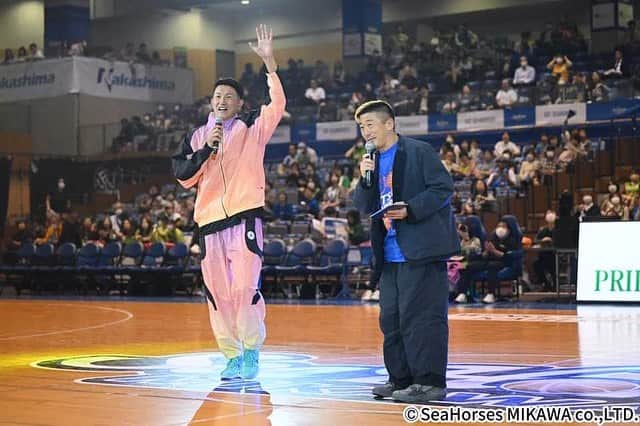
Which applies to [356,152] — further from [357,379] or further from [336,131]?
[357,379]

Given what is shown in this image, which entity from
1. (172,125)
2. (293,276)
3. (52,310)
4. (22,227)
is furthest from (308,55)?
(52,310)

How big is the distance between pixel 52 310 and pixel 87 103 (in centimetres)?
1782

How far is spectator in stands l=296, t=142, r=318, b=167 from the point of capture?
27.0m

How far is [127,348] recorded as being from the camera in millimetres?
10070

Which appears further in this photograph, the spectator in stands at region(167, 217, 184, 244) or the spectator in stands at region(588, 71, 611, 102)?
the spectator in stands at region(588, 71, 611, 102)

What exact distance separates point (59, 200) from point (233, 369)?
974 inches

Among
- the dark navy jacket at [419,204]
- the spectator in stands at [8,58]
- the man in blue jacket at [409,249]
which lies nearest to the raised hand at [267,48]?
the man in blue jacket at [409,249]

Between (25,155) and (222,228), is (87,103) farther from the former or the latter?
(222,228)

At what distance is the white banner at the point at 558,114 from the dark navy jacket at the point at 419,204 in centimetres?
1869

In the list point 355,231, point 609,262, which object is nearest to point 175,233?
point 355,231

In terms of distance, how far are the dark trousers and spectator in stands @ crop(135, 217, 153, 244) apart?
17973mm

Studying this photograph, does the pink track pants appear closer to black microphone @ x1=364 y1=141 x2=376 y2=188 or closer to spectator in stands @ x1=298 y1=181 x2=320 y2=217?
black microphone @ x1=364 y1=141 x2=376 y2=188

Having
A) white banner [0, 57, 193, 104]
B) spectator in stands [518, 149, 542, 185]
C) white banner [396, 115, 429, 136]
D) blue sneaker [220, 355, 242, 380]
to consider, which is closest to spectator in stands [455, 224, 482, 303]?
→ spectator in stands [518, 149, 542, 185]

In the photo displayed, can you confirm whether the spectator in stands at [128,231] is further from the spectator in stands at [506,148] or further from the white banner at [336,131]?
the spectator in stands at [506,148]
